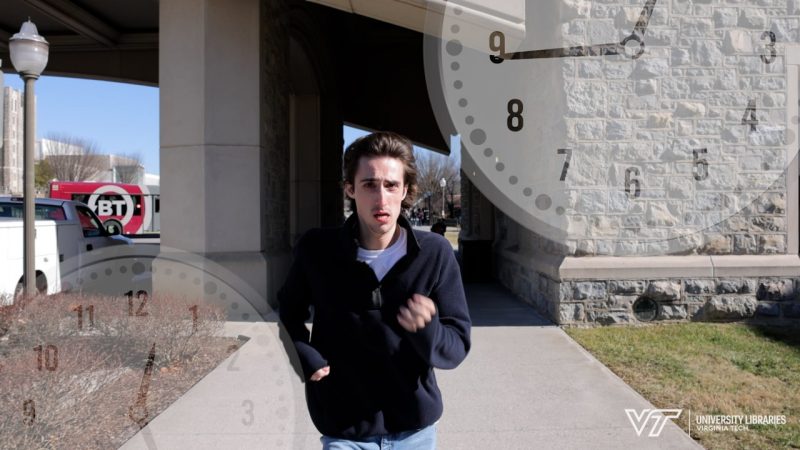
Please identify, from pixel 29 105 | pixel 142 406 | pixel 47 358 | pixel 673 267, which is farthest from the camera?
pixel 673 267

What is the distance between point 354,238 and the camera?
220cm

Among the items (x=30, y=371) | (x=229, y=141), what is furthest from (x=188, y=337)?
(x=229, y=141)

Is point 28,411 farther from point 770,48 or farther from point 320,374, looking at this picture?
point 770,48

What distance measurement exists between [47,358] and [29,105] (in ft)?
14.9

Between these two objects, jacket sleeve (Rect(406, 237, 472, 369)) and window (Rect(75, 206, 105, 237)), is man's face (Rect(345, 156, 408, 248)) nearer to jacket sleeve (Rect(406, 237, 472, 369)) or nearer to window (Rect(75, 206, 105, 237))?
jacket sleeve (Rect(406, 237, 472, 369))

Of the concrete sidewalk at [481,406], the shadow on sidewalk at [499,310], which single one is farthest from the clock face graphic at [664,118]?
the concrete sidewalk at [481,406]

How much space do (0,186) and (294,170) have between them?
41.3 meters

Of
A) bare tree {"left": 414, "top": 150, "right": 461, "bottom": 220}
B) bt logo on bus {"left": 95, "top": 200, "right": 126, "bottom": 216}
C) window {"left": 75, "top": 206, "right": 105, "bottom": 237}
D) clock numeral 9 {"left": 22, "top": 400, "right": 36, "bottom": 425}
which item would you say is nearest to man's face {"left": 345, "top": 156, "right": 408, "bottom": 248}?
clock numeral 9 {"left": 22, "top": 400, "right": 36, "bottom": 425}

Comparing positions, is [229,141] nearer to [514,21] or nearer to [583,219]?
[514,21]

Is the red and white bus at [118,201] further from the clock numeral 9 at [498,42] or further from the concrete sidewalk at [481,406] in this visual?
the concrete sidewalk at [481,406]

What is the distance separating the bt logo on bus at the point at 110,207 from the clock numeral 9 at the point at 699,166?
79.7 feet

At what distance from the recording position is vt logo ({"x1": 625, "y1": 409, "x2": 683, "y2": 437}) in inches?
166

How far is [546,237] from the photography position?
26.2ft

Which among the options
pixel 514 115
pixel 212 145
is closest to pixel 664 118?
pixel 514 115
